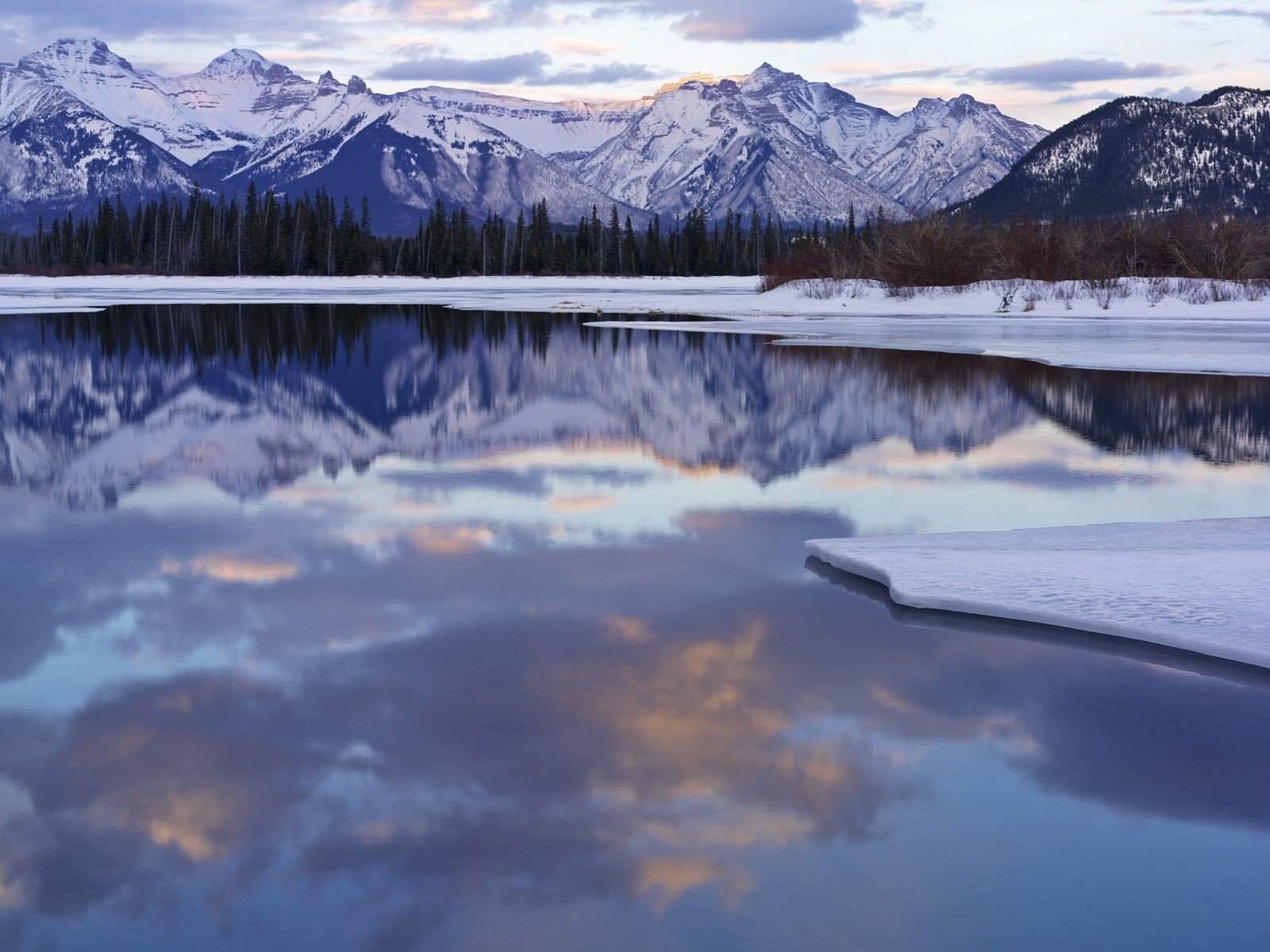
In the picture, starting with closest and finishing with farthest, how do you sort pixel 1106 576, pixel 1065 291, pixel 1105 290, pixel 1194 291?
1. pixel 1106 576
2. pixel 1194 291
3. pixel 1105 290
4. pixel 1065 291

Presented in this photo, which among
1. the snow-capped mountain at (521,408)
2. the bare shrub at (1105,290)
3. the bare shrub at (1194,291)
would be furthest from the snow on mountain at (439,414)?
the bare shrub at (1194,291)

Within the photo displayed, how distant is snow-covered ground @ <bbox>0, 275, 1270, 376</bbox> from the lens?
34.6m

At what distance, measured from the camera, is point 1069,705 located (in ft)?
26.6

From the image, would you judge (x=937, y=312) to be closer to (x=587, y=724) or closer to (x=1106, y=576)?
(x=1106, y=576)

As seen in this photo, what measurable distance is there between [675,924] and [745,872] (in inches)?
20.3

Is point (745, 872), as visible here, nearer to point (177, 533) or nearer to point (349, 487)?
point (177, 533)

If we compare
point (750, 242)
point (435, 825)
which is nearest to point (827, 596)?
point (435, 825)

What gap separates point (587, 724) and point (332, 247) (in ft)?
440

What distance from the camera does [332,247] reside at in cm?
13650

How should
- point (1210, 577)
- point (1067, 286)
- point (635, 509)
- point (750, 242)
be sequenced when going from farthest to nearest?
point (750, 242), point (1067, 286), point (635, 509), point (1210, 577)

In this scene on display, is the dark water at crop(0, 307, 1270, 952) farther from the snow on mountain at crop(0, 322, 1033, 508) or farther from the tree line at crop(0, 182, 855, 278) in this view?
the tree line at crop(0, 182, 855, 278)

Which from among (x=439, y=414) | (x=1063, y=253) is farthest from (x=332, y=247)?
(x=439, y=414)

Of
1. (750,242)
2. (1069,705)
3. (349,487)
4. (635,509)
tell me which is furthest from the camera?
(750,242)

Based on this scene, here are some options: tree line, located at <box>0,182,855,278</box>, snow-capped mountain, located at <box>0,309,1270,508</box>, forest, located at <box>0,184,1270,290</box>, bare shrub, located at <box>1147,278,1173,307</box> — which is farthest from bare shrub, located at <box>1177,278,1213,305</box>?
tree line, located at <box>0,182,855,278</box>
